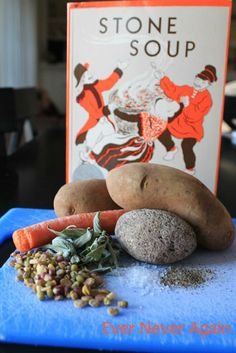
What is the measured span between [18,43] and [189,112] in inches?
124

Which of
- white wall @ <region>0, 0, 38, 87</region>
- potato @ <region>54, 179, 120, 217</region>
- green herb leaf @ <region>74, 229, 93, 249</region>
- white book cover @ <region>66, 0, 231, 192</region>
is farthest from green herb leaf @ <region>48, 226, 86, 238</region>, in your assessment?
white wall @ <region>0, 0, 38, 87</region>

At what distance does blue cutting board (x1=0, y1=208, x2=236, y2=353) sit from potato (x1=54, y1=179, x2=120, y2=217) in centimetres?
20

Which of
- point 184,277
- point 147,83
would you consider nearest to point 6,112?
point 147,83

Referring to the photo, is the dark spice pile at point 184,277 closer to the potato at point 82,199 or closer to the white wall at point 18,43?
the potato at point 82,199

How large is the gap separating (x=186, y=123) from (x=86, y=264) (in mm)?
459

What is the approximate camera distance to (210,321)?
526 mm

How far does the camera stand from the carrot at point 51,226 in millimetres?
729

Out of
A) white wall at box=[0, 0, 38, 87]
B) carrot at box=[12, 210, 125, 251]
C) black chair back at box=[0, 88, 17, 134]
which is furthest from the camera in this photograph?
white wall at box=[0, 0, 38, 87]

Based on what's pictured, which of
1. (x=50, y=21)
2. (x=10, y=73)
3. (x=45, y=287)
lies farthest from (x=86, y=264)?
(x=50, y=21)

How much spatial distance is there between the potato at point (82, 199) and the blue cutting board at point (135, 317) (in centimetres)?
20

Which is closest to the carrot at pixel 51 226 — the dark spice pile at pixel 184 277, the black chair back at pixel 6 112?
the dark spice pile at pixel 184 277

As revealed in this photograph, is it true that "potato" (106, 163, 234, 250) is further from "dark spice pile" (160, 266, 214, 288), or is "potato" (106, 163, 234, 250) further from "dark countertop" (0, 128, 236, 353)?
"dark countertop" (0, 128, 236, 353)

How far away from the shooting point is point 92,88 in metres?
0.97

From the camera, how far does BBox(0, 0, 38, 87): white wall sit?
10.8ft
